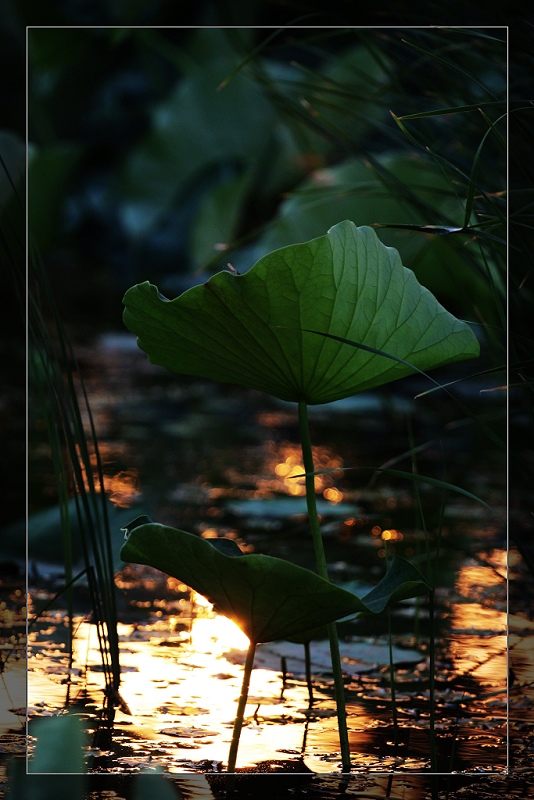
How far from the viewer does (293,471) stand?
1.80m

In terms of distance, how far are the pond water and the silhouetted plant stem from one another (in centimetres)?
1

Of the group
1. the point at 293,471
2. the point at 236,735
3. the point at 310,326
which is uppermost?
the point at 293,471

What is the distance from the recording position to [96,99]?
173 inches

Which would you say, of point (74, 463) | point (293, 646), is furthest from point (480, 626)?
point (74, 463)

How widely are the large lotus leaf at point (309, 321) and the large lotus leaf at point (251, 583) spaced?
0.38ft

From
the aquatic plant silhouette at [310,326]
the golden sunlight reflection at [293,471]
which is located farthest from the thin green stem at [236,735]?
the golden sunlight reflection at [293,471]

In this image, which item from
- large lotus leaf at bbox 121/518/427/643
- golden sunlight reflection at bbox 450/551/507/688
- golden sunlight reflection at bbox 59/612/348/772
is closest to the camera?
large lotus leaf at bbox 121/518/427/643

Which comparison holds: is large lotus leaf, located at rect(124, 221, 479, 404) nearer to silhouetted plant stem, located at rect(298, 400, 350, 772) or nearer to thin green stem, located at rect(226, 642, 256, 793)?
silhouetted plant stem, located at rect(298, 400, 350, 772)

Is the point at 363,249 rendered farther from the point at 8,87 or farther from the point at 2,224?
the point at 8,87

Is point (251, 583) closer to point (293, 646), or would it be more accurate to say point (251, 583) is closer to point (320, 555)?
point (320, 555)

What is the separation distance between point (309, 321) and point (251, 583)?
165 millimetres

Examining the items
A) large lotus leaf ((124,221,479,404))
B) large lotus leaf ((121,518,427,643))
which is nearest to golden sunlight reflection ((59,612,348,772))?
large lotus leaf ((121,518,427,643))

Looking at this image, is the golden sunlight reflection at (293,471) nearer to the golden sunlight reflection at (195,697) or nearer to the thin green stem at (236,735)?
the golden sunlight reflection at (195,697)

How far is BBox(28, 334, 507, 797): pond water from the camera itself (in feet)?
2.25
